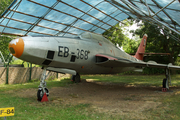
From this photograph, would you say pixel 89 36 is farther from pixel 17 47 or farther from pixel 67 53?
pixel 17 47

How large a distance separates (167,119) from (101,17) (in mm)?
12613

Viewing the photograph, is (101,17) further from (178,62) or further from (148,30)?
(178,62)

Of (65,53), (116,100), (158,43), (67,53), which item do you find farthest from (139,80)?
(65,53)

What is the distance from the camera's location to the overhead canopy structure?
409 inches

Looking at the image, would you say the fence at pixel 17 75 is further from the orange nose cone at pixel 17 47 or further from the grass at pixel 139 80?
the orange nose cone at pixel 17 47

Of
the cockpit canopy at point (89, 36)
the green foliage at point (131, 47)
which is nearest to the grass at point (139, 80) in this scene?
the cockpit canopy at point (89, 36)

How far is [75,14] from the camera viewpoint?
1359 centimetres

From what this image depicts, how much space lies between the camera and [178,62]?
2669 centimetres

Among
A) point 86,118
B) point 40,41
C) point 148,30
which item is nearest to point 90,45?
point 40,41

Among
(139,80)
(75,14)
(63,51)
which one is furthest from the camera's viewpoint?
(139,80)

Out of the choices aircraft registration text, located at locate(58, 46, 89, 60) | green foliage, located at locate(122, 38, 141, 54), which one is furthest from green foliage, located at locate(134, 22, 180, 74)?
aircraft registration text, located at locate(58, 46, 89, 60)

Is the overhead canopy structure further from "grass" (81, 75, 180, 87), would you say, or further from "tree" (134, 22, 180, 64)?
"tree" (134, 22, 180, 64)

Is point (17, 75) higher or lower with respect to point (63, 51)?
lower

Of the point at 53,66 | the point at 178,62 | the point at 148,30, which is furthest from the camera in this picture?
the point at 178,62
